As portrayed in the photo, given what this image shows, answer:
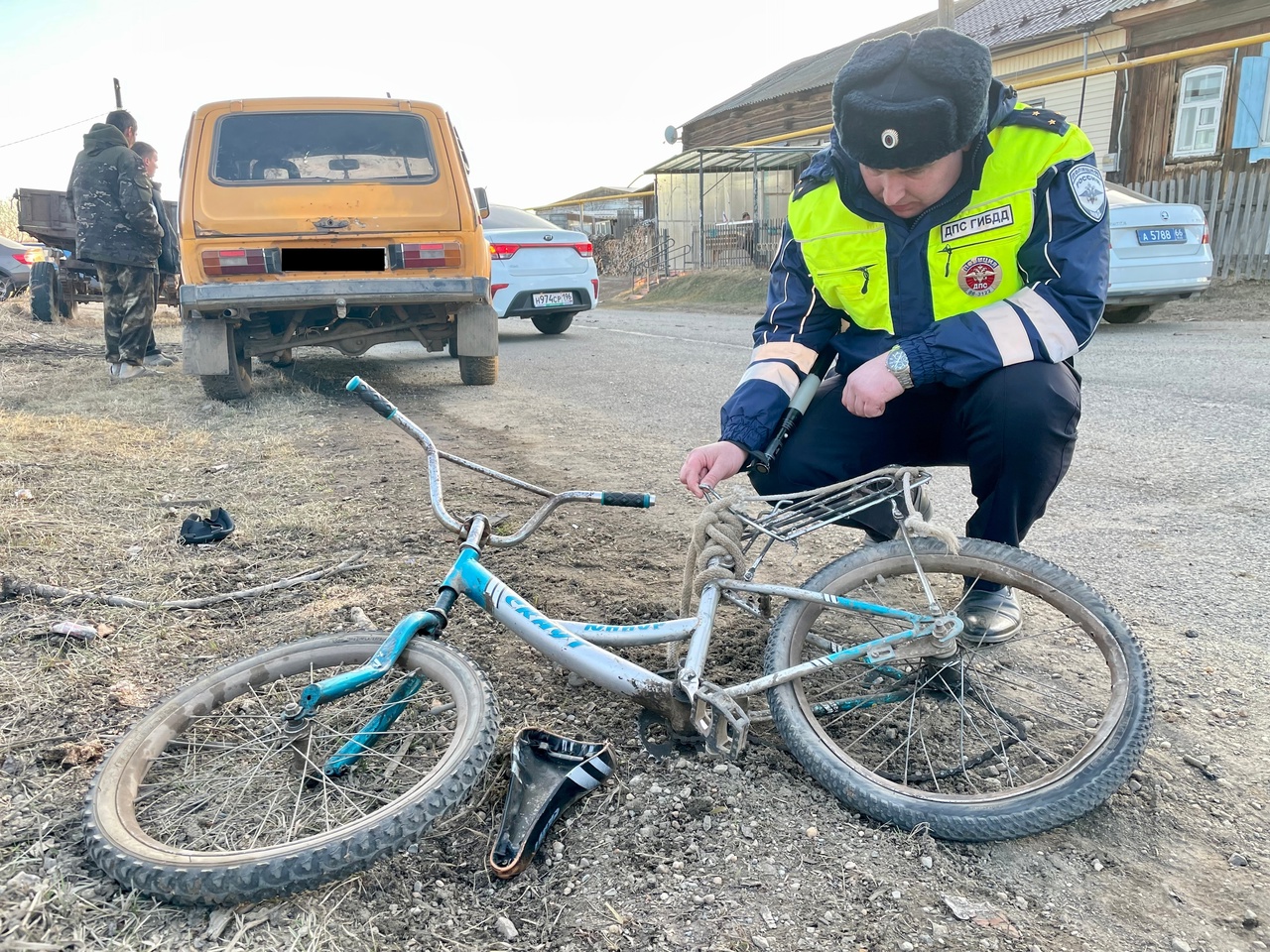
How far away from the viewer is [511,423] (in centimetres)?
530

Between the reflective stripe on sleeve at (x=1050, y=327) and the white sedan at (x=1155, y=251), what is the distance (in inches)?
283

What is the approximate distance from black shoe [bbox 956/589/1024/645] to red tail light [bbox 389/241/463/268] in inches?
174

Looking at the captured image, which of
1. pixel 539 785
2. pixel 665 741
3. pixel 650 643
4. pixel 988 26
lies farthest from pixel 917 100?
pixel 988 26

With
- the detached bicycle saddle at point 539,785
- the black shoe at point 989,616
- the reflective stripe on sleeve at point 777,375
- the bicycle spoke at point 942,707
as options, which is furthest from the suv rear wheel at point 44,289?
the black shoe at point 989,616

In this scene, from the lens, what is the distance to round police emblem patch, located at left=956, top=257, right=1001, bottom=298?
200cm

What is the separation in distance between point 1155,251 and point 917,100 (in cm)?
799

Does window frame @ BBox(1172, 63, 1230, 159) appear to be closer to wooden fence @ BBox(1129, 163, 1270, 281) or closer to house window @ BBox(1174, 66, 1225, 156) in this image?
house window @ BBox(1174, 66, 1225, 156)

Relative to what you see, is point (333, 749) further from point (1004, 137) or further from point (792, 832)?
point (1004, 137)

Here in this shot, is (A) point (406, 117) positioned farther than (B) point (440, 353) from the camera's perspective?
No

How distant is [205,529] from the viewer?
Result: 3139mm

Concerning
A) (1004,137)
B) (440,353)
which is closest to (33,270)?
(440,353)

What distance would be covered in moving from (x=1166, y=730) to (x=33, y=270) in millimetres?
13620

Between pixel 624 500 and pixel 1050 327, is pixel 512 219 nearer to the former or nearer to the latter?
pixel 624 500

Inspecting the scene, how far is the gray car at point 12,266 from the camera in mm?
13836
